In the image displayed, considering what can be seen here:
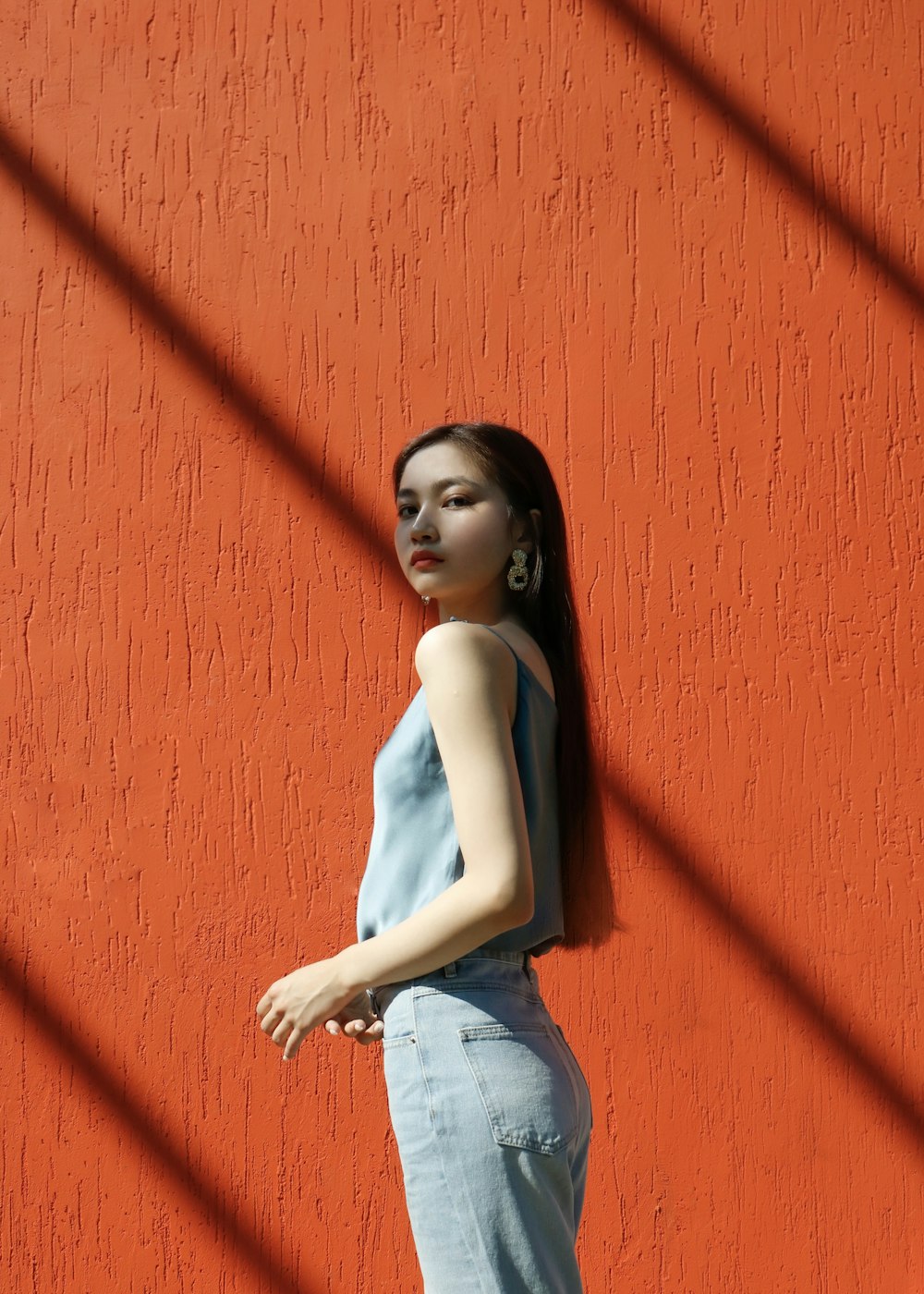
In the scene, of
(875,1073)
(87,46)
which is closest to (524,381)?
(87,46)

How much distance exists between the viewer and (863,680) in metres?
3.03

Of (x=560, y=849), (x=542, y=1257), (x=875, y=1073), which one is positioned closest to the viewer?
(x=542, y=1257)

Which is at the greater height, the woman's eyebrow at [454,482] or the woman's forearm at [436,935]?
the woman's eyebrow at [454,482]

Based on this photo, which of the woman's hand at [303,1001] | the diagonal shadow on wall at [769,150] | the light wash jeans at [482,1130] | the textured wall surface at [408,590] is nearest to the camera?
the light wash jeans at [482,1130]

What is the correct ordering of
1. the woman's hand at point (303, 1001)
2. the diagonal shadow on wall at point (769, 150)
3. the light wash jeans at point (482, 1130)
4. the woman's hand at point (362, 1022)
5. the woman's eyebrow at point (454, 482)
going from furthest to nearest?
the diagonal shadow on wall at point (769, 150) → the woman's eyebrow at point (454, 482) → the woman's hand at point (362, 1022) → the woman's hand at point (303, 1001) → the light wash jeans at point (482, 1130)

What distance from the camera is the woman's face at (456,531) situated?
184cm

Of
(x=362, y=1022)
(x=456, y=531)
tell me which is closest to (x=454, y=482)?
(x=456, y=531)

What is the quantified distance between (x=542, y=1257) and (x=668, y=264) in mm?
2363

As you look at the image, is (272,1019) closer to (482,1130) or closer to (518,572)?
(482,1130)

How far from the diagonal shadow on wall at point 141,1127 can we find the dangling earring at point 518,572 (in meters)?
1.83

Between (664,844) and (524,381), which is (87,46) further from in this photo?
(664,844)

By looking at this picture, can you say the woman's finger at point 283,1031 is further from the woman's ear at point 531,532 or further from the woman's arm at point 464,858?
the woman's ear at point 531,532

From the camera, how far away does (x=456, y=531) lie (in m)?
1.83

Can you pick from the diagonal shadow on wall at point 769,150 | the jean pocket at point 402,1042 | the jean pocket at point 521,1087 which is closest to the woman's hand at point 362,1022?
the jean pocket at point 402,1042
